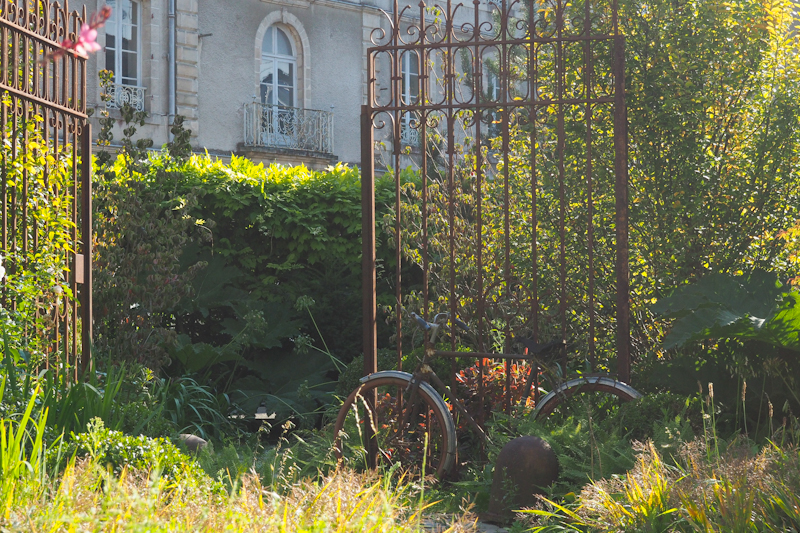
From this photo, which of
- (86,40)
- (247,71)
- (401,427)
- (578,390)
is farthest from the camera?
(247,71)

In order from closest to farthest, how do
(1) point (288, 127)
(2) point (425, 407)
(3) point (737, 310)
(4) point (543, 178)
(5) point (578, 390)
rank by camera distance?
(3) point (737, 310) → (5) point (578, 390) → (2) point (425, 407) → (4) point (543, 178) → (1) point (288, 127)

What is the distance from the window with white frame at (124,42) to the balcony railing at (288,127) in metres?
2.30

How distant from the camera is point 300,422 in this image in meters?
6.59

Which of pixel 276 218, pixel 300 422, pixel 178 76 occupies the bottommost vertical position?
pixel 300 422

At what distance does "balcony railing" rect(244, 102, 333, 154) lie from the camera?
55.9ft

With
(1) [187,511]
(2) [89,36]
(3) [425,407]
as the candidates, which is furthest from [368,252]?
(2) [89,36]

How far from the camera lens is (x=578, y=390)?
4.49m

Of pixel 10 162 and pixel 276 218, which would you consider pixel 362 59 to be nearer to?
pixel 276 218

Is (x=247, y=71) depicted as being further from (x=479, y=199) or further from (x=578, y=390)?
(x=578, y=390)

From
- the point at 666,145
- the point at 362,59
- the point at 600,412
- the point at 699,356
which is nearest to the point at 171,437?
the point at 600,412

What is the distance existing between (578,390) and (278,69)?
1463cm

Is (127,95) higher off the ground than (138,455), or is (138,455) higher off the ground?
(127,95)

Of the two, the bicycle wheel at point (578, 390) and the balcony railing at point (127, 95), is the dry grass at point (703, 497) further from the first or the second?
the balcony railing at point (127, 95)

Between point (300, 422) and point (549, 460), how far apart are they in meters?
3.07
